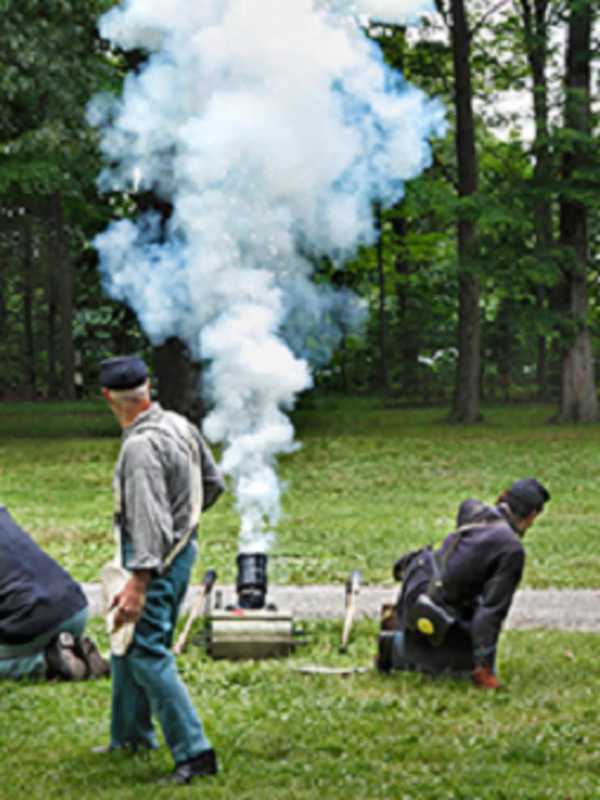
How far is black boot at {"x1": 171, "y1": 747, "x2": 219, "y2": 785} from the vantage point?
6.26 metres

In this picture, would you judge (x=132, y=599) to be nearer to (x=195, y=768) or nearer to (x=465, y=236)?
(x=195, y=768)

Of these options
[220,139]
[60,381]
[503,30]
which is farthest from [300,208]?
[60,381]

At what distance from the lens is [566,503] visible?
1911 centimetres

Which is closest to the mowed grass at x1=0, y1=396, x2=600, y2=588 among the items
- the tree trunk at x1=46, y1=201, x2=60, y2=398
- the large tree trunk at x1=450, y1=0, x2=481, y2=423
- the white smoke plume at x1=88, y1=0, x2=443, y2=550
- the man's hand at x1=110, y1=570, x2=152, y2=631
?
the large tree trunk at x1=450, y1=0, x2=481, y2=423

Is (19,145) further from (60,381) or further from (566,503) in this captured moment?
(60,381)

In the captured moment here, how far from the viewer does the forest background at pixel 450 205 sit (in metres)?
27.2

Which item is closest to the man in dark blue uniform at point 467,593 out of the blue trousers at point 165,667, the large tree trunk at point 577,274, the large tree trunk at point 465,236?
the blue trousers at point 165,667

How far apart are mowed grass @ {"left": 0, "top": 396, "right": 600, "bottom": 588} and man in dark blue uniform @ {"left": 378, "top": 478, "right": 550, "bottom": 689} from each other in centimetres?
422

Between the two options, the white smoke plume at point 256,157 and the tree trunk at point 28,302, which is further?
the tree trunk at point 28,302

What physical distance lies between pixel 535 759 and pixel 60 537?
9823 millimetres

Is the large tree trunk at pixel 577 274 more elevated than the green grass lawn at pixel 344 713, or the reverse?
the large tree trunk at pixel 577 274

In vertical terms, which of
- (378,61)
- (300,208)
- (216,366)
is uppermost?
(378,61)

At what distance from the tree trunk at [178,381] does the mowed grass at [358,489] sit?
143 cm

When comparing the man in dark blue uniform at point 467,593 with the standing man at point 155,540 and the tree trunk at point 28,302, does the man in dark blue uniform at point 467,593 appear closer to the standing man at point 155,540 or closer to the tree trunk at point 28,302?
the standing man at point 155,540
